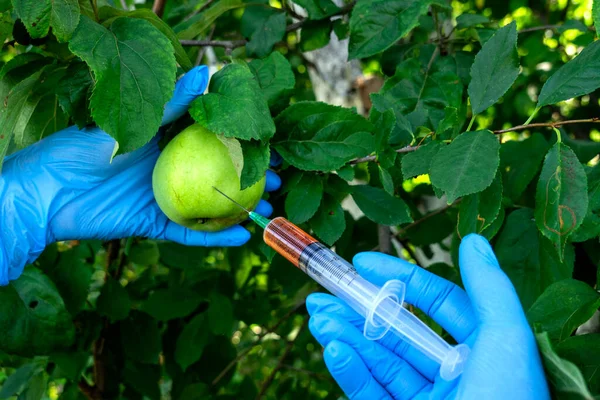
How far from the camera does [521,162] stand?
1432 millimetres

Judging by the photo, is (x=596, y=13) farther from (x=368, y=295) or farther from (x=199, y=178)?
(x=199, y=178)

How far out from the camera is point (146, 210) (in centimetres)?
152

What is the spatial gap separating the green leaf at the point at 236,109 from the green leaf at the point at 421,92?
383 millimetres

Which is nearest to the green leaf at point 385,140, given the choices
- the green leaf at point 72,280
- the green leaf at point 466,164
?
the green leaf at point 466,164

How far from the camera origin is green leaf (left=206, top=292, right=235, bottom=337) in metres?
1.72

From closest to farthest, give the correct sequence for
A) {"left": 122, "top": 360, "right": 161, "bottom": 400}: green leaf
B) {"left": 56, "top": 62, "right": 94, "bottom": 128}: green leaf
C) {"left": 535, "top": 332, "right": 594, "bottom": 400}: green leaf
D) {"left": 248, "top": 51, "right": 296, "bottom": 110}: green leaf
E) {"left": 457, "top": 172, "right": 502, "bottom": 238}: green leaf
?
{"left": 535, "top": 332, "right": 594, "bottom": 400}: green leaf, {"left": 457, "top": 172, "right": 502, "bottom": 238}: green leaf, {"left": 56, "top": 62, "right": 94, "bottom": 128}: green leaf, {"left": 248, "top": 51, "right": 296, "bottom": 110}: green leaf, {"left": 122, "top": 360, "right": 161, "bottom": 400}: green leaf

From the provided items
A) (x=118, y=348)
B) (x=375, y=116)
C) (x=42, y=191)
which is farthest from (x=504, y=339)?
(x=118, y=348)

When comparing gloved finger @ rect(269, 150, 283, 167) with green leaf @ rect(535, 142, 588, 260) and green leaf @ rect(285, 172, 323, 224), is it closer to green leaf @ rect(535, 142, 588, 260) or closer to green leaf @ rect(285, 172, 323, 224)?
green leaf @ rect(285, 172, 323, 224)

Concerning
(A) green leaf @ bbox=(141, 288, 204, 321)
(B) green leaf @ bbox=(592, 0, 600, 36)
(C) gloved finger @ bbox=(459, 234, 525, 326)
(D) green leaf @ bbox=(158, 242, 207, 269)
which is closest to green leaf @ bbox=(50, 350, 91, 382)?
(A) green leaf @ bbox=(141, 288, 204, 321)

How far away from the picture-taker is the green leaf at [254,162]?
1.10 m

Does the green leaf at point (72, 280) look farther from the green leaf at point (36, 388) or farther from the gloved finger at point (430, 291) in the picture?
the gloved finger at point (430, 291)

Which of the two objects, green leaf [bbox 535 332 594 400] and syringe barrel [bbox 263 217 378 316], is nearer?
green leaf [bbox 535 332 594 400]

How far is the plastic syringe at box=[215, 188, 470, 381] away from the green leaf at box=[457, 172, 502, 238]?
0.58 feet

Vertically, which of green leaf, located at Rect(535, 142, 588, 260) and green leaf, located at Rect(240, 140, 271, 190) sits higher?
green leaf, located at Rect(535, 142, 588, 260)
